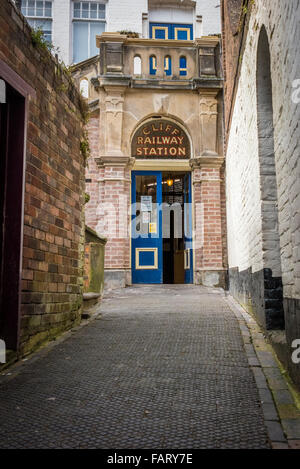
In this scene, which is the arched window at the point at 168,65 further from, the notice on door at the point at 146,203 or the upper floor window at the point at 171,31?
the upper floor window at the point at 171,31

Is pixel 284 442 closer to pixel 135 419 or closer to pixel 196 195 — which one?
pixel 135 419

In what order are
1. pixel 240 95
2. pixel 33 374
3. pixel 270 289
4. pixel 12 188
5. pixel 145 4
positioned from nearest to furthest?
pixel 33 374 → pixel 12 188 → pixel 270 289 → pixel 240 95 → pixel 145 4

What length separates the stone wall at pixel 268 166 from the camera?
316cm

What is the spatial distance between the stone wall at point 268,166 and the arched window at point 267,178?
0.01m

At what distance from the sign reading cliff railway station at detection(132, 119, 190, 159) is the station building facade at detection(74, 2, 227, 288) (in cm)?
2

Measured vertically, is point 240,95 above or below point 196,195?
above

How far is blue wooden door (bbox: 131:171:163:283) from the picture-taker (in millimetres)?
10531

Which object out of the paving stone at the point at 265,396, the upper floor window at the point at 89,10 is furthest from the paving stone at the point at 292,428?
the upper floor window at the point at 89,10

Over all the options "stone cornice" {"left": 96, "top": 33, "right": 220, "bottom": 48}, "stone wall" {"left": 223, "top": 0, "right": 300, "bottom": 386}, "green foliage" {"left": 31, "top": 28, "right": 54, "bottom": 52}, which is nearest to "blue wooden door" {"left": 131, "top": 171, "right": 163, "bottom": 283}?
"stone wall" {"left": 223, "top": 0, "right": 300, "bottom": 386}

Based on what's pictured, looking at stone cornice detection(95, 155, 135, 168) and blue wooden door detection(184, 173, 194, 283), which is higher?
stone cornice detection(95, 155, 135, 168)

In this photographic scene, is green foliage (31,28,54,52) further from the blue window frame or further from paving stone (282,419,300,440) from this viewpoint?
the blue window frame

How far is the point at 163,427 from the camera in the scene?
256 cm

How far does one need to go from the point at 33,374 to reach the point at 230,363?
1.70 meters

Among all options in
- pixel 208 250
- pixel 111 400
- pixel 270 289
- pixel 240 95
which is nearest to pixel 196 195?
pixel 208 250
